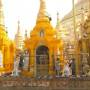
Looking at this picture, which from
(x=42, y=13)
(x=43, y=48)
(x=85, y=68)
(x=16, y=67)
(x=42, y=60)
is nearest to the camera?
(x=85, y=68)

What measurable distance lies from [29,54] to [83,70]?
620 centimetres

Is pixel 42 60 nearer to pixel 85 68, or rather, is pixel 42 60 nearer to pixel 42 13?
pixel 42 13

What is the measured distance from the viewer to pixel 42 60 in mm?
30734

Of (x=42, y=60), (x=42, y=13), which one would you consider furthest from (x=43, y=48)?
(x=42, y=13)

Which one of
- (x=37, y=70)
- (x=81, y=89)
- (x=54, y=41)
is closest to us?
(x=81, y=89)

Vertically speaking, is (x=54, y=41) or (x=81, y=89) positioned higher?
(x=54, y=41)

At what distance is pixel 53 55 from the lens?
31125 millimetres

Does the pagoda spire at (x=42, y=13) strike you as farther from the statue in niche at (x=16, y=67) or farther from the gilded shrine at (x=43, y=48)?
the statue in niche at (x=16, y=67)

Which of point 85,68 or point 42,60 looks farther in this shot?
point 42,60

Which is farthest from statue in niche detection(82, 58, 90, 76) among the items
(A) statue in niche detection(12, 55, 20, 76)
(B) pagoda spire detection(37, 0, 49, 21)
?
(B) pagoda spire detection(37, 0, 49, 21)

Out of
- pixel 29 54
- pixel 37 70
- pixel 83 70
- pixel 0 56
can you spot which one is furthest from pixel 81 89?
pixel 0 56

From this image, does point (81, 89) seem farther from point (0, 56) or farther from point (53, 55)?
point (0, 56)

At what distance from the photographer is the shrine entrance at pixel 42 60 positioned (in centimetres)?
3000

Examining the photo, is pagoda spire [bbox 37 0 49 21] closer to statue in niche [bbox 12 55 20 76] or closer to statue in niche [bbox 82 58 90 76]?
statue in niche [bbox 12 55 20 76]
